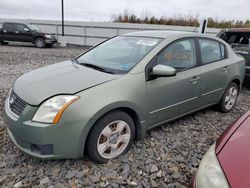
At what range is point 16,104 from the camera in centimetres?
245

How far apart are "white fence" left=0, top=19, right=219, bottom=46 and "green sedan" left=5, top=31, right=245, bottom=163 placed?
1276 centimetres

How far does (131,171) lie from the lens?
8.21 feet

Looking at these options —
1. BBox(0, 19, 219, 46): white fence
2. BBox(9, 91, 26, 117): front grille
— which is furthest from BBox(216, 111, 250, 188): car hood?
BBox(0, 19, 219, 46): white fence

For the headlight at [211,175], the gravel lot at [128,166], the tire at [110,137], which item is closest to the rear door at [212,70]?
the gravel lot at [128,166]

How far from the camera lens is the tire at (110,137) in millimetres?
2412

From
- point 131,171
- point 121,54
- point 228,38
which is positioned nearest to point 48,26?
point 228,38

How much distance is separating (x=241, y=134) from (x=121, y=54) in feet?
6.39

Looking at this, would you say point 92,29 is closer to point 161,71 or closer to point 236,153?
point 161,71

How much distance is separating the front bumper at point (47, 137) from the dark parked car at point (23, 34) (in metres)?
13.4

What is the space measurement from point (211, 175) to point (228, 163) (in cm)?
13

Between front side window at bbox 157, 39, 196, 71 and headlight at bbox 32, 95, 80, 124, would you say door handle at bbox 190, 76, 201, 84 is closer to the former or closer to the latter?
front side window at bbox 157, 39, 196, 71

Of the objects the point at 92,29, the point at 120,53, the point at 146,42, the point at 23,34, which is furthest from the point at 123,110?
the point at 92,29

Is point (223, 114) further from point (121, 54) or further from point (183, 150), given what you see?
point (121, 54)

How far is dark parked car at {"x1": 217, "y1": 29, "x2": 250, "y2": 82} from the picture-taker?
5.54 m
